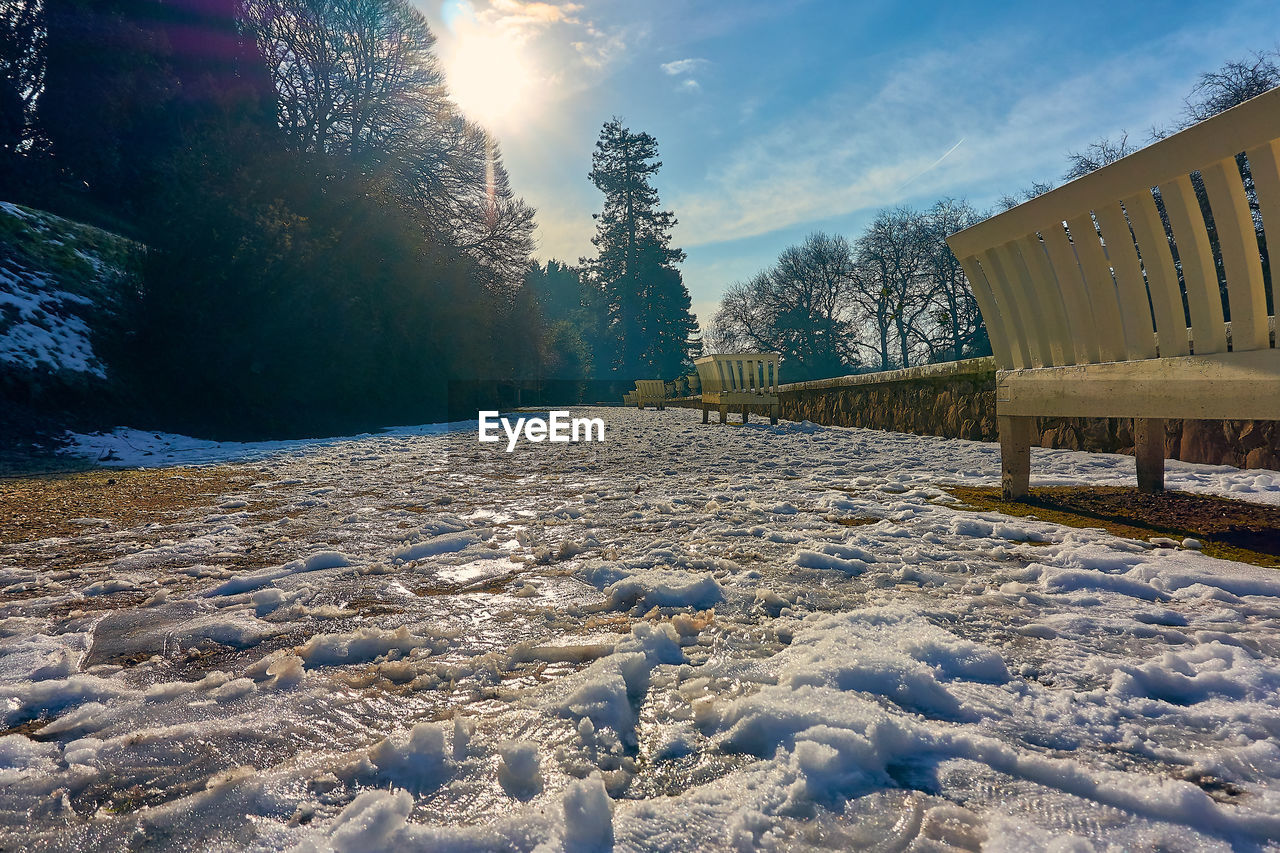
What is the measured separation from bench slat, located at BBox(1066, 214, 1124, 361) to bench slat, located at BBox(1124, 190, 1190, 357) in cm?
16

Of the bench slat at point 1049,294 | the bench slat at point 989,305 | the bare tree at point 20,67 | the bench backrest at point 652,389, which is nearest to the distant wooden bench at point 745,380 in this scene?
the bench slat at point 989,305

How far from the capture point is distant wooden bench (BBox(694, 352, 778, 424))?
10.4 meters

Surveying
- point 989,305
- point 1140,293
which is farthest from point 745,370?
point 1140,293

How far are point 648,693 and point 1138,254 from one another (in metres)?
2.57

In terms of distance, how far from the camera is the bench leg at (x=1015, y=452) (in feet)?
9.74

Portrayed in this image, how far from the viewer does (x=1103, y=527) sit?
2.43m

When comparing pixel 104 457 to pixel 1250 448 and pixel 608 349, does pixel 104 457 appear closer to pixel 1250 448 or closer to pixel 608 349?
pixel 1250 448

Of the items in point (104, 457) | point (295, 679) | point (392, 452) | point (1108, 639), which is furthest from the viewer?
point (392, 452)

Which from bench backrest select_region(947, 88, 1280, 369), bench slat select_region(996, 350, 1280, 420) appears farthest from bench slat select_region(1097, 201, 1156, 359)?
bench slat select_region(996, 350, 1280, 420)

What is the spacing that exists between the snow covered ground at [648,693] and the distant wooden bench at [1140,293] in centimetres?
59

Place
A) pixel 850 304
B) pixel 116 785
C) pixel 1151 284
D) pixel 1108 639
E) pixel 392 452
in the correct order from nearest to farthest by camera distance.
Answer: pixel 116 785, pixel 1108 639, pixel 1151 284, pixel 392 452, pixel 850 304

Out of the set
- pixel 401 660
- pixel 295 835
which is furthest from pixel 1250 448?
pixel 295 835

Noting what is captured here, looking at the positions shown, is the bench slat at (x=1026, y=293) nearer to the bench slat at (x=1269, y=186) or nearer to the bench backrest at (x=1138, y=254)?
the bench backrest at (x=1138, y=254)

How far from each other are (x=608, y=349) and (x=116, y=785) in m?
49.0
